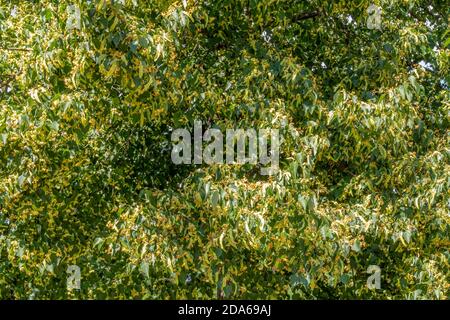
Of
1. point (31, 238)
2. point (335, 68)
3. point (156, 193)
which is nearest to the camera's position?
point (156, 193)

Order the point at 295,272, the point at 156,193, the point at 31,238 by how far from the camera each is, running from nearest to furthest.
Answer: the point at 295,272 → the point at 156,193 → the point at 31,238

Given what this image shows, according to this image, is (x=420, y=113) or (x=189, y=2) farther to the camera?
(x=420, y=113)

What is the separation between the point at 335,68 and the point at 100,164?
283 cm

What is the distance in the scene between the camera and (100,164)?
8.90m

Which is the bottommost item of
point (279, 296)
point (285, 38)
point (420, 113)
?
point (279, 296)

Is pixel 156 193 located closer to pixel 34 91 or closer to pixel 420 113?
pixel 34 91

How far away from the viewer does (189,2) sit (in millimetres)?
7754

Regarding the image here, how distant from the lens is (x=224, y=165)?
7648 millimetres

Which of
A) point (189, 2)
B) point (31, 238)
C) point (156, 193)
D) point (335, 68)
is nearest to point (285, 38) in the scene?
point (335, 68)

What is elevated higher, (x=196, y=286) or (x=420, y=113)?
(x=420, y=113)

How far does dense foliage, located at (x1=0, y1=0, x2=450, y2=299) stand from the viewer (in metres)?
7.10

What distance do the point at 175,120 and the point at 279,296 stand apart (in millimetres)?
2055

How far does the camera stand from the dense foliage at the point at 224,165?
7098mm

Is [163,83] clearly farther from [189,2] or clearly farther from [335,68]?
[335,68]
